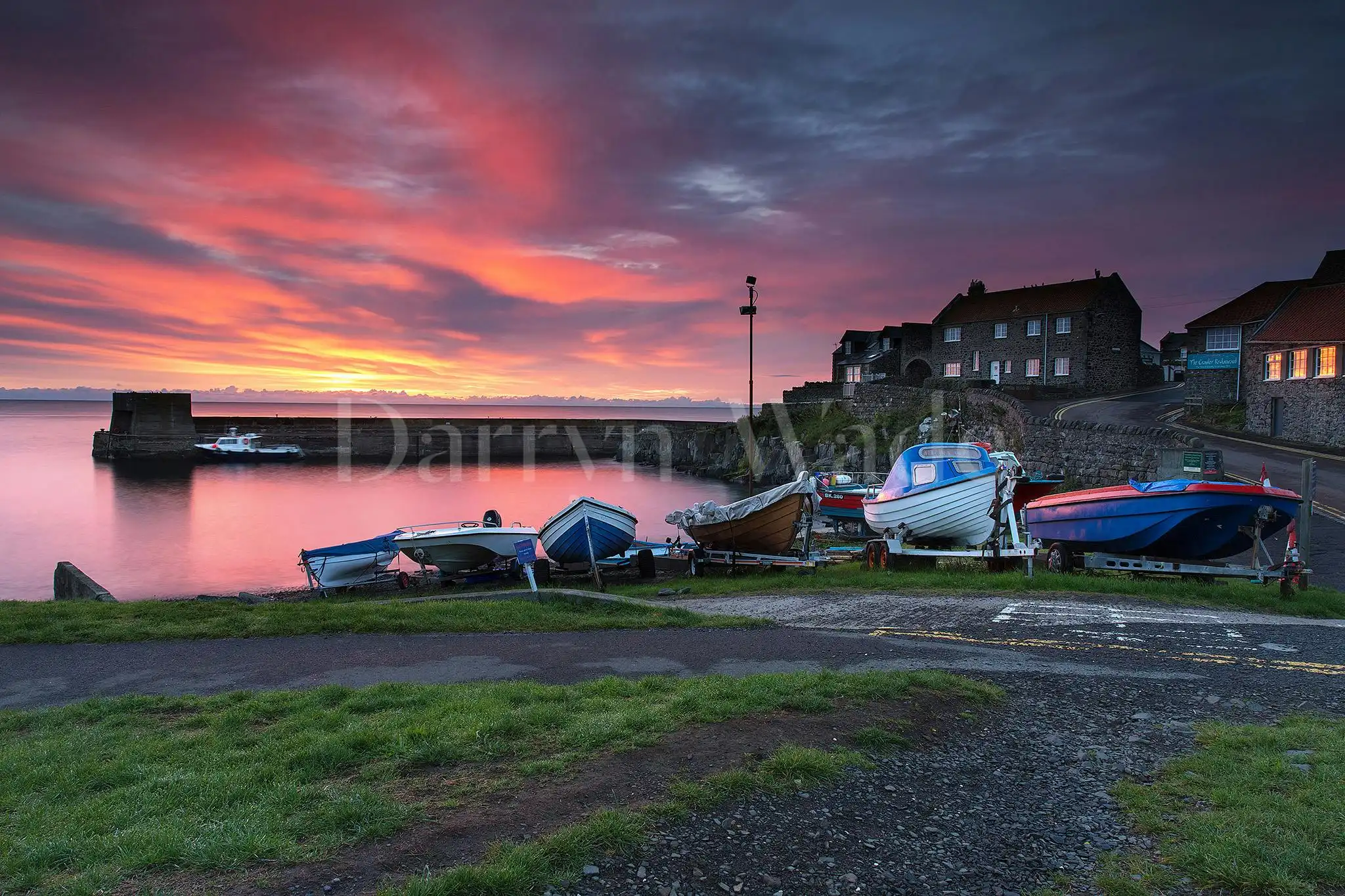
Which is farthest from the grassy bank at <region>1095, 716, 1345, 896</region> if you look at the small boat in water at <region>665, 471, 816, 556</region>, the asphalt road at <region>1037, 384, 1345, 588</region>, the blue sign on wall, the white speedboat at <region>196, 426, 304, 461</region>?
the white speedboat at <region>196, 426, 304, 461</region>

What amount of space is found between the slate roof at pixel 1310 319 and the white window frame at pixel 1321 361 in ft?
1.02

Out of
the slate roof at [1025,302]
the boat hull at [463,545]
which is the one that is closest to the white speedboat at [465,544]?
the boat hull at [463,545]

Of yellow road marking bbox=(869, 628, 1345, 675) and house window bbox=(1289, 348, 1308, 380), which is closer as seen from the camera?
yellow road marking bbox=(869, 628, 1345, 675)

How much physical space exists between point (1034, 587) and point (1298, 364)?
28.6 m

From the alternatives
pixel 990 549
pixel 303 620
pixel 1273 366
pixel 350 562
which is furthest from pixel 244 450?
pixel 1273 366

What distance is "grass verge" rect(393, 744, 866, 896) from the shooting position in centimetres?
415

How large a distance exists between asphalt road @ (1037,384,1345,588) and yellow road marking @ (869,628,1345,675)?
8.16 m

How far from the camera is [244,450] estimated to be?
81.1m

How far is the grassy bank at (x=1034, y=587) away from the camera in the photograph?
13.1 meters

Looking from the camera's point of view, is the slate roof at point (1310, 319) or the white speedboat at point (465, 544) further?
the slate roof at point (1310, 319)

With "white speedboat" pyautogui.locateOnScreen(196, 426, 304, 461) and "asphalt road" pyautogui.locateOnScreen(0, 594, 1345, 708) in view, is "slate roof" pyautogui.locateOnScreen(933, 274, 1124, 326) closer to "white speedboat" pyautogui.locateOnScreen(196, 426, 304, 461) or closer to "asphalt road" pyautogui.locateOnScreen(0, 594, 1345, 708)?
"asphalt road" pyautogui.locateOnScreen(0, 594, 1345, 708)

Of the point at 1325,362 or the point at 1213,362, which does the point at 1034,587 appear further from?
the point at 1213,362

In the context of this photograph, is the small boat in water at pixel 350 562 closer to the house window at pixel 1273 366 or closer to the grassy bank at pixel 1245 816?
the grassy bank at pixel 1245 816

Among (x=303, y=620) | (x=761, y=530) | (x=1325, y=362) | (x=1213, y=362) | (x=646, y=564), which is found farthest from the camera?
(x=1213, y=362)
